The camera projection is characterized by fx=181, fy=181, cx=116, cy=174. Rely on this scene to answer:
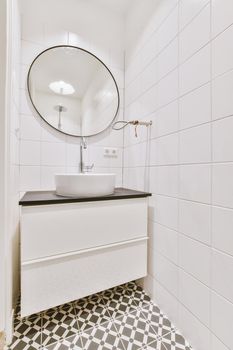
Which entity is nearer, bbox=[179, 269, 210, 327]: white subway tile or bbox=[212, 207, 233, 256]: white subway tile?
bbox=[212, 207, 233, 256]: white subway tile

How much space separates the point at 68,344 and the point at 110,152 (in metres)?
1.36

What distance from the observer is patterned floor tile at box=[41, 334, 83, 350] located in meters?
0.95

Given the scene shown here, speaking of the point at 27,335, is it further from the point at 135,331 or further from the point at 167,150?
the point at 167,150

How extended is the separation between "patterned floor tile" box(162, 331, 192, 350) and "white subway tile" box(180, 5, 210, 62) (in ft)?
5.09

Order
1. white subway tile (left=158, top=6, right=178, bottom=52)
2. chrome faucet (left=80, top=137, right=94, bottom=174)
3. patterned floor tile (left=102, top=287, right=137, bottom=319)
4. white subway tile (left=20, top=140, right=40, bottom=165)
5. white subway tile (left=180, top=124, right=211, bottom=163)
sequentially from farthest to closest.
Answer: chrome faucet (left=80, top=137, right=94, bottom=174) → white subway tile (left=20, top=140, right=40, bottom=165) → patterned floor tile (left=102, top=287, right=137, bottom=319) → white subway tile (left=158, top=6, right=178, bottom=52) → white subway tile (left=180, top=124, right=211, bottom=163)

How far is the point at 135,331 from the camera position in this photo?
104 cm

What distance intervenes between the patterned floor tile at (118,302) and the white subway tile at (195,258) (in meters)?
0.52

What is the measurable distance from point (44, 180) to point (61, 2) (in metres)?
1.50

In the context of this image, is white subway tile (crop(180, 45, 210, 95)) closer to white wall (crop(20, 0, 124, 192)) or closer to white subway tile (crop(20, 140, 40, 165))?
white wall (crop(20, 0, 124, 192))

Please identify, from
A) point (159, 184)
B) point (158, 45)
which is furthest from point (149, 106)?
point (159, 184)

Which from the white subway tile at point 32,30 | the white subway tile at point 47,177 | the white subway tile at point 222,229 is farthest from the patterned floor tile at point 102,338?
the white subway tile at point 32,30

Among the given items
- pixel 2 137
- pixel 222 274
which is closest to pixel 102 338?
pixel 222 274

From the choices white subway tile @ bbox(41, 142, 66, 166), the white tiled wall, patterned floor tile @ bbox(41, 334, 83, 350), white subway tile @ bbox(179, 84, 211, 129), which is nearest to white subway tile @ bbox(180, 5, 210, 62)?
the white tiled wall

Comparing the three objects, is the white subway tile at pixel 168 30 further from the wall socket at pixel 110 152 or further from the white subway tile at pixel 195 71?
the wall socket at pixel 110 152
